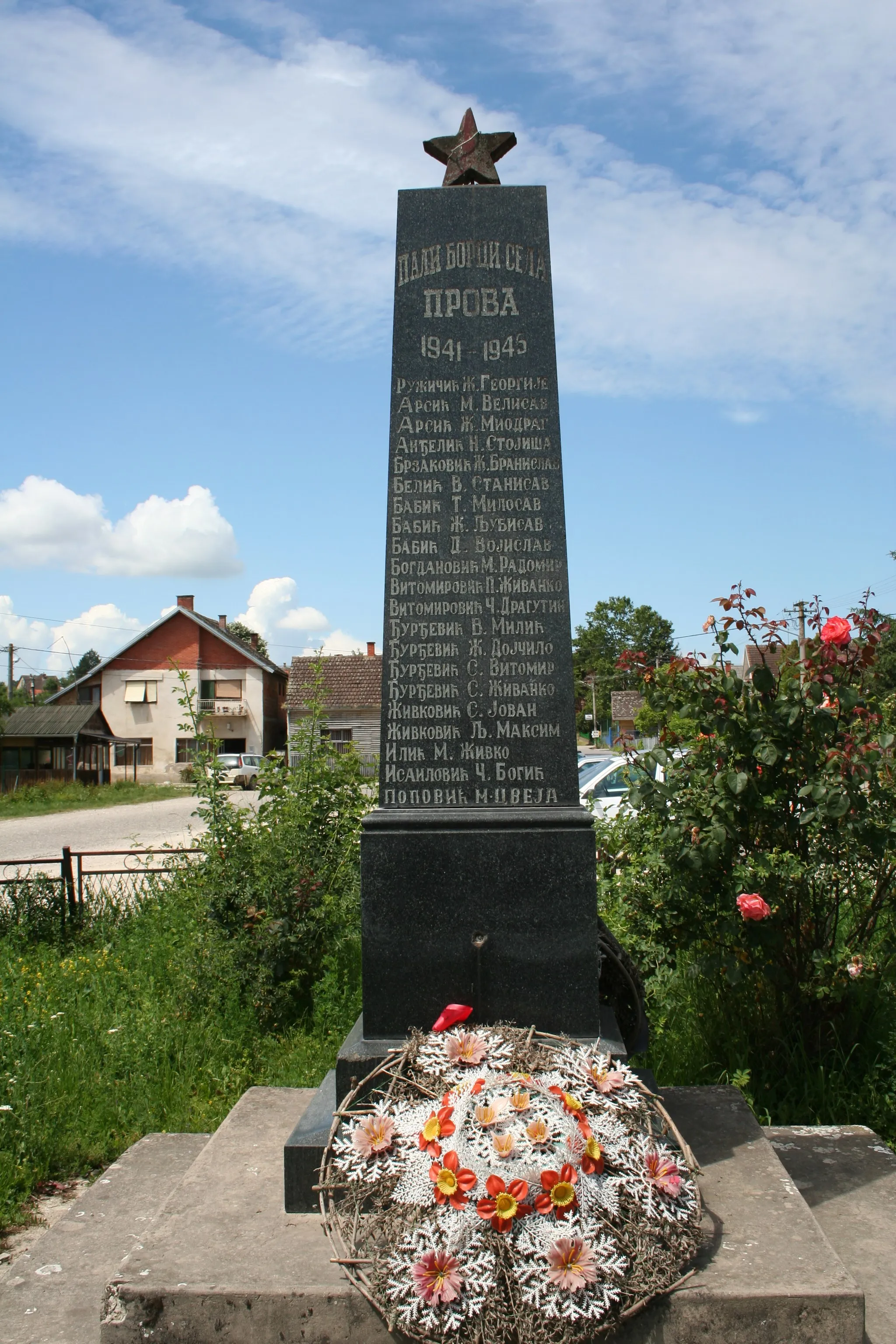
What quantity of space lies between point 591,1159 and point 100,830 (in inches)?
717

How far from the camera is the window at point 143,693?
46.1 meters

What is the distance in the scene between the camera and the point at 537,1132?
2.62 meters

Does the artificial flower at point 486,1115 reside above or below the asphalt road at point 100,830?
above

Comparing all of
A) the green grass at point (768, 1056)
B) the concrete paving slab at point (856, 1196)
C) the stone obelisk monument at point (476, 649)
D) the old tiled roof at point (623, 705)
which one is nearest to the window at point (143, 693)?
the old tiled roof at point (623, 705)

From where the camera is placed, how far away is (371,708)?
4281cm

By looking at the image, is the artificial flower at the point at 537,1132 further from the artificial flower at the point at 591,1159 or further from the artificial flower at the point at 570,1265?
the artificial flower at the point at 570,1265

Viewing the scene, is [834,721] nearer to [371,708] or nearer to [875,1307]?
[875,1307]

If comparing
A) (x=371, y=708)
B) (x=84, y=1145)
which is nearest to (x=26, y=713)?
(x=371, y=708)

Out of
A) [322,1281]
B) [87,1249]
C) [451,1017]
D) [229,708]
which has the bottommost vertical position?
[87,1249]

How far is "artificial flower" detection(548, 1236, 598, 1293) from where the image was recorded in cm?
238

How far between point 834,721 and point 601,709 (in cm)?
9187

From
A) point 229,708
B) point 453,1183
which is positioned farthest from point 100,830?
point 229,708

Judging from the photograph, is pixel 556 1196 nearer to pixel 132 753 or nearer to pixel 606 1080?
pixel 606 1080

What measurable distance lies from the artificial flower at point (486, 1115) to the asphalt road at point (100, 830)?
8.63 m
